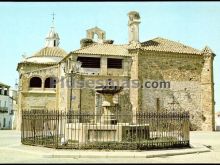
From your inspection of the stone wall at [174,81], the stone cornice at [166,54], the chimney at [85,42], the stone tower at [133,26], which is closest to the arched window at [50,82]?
the chimney at [85,42]

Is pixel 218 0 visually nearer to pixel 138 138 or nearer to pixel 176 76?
pixel 138 138

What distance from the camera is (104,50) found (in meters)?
27.3

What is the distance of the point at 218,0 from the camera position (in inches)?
368

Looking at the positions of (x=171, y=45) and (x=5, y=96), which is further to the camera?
(x=5, y=96)

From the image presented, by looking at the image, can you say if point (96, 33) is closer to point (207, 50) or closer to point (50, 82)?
point (50, 82)

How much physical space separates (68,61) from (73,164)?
19328 millimetres

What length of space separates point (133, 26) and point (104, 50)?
12.1 ft

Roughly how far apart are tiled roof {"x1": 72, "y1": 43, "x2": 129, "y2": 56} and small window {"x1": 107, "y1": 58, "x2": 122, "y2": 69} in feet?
1.98

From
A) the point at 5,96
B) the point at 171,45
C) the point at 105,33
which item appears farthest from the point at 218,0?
the point at 5,96

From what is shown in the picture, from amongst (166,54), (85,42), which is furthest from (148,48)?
(85,42)

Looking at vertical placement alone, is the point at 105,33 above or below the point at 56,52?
above

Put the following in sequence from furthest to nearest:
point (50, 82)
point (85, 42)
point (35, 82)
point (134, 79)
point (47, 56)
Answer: point (47, 56) < point (85, 42) < point (50, 82) < point (35, 82) < point (134, 79)

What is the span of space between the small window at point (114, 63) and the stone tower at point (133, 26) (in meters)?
2.45

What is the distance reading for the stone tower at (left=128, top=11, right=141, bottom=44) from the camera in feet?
91.5
